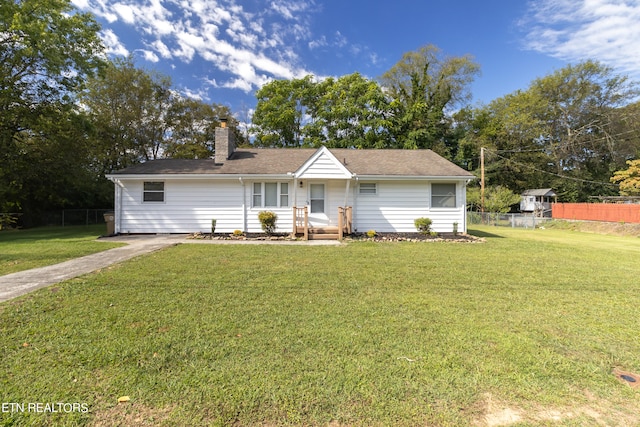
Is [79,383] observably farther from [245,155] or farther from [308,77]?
[308,77]

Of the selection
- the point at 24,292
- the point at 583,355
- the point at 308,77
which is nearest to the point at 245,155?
the point at 24,292

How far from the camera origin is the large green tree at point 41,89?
14039 millimetres

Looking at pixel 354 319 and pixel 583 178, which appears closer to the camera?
pixel 354 319

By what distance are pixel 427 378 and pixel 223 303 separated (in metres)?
2.90

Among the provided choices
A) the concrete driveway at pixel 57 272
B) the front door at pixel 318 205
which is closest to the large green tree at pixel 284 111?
the front door at pixel 318 205

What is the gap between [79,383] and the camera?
2.25 meters

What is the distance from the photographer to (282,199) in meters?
12.3

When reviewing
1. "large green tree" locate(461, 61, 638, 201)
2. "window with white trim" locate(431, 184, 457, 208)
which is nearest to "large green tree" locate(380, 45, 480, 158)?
"large green tree" locate(461, 61, 638, 201)

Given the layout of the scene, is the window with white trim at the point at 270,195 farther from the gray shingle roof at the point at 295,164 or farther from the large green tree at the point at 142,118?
the large green tree at the point at 142,118

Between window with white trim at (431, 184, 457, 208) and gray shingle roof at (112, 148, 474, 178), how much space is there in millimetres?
692

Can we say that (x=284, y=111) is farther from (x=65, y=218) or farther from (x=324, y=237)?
(x=65, y=218)

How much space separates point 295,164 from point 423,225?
6.36 metres

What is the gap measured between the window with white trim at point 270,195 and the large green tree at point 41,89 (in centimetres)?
1275

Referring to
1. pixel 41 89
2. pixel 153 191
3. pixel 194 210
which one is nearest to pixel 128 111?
pixel 41 89
